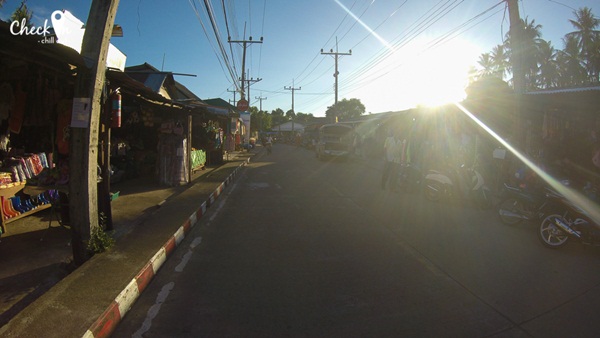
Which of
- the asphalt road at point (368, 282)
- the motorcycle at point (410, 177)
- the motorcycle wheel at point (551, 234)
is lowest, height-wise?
the asphalt road at point (368, 282)

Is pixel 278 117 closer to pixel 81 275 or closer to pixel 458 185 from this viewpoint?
pixel 458 185

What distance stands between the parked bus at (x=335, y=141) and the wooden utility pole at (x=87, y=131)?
740 inches

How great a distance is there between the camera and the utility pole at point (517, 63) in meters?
9.53

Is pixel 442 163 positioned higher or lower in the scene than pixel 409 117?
lower

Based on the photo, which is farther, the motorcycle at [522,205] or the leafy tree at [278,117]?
the leafy tree at [278,117]

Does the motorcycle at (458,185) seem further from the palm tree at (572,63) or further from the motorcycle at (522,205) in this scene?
the palm tree at (572,63)

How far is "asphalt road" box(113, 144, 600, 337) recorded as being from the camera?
127 inches

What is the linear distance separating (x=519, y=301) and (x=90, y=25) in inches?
235

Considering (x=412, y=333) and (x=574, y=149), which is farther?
(x=574, y=149)

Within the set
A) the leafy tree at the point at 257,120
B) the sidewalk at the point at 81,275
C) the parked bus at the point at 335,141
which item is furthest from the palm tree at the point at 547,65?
the leafy tree at the point at 257,120

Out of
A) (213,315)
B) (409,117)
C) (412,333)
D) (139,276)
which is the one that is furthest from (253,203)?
(409,117)

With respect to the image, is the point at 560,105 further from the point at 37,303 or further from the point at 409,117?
the point at 37,303

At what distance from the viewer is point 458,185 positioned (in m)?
9.01

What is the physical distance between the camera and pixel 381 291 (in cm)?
393
